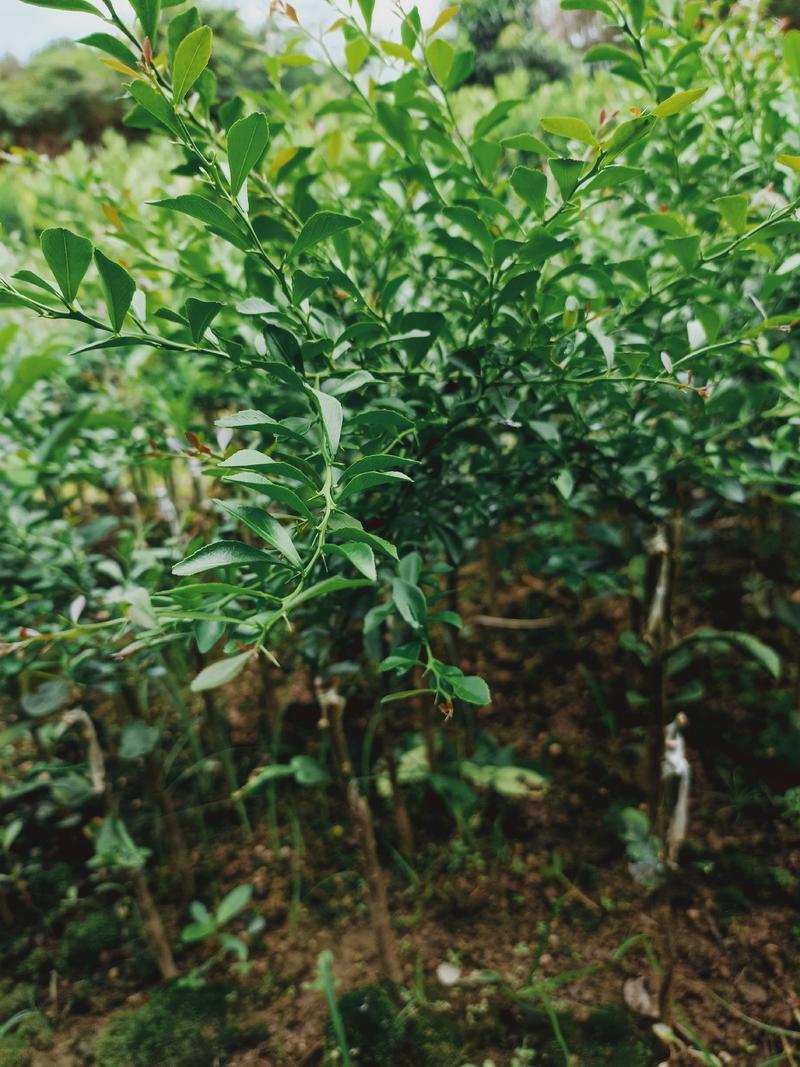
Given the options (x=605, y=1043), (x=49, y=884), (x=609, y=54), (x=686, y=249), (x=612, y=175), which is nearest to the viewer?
(x=612, y=175)

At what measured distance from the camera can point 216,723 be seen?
1420mm

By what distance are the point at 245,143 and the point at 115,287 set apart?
0.48ft

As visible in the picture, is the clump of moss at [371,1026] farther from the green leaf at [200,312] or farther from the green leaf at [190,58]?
the green leaf at [190,58]

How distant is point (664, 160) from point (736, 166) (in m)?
0.16

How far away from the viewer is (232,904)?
1198mm

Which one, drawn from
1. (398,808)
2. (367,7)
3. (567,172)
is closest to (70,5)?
(367,7)

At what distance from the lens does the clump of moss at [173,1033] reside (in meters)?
1.03

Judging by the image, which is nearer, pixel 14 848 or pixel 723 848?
pixel 723 848

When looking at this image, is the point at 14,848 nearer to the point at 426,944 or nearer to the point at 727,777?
the point at 426,944

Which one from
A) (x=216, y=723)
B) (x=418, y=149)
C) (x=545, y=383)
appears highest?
(x=418, y=149)

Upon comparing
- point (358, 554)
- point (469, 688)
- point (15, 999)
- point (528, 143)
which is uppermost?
point (528, 143)

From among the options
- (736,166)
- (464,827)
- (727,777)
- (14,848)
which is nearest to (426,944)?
(464,827)

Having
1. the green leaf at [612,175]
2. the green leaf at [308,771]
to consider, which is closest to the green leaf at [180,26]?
the green leaf at [612,175]

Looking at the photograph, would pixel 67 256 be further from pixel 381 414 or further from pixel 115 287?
pixel 381 414
